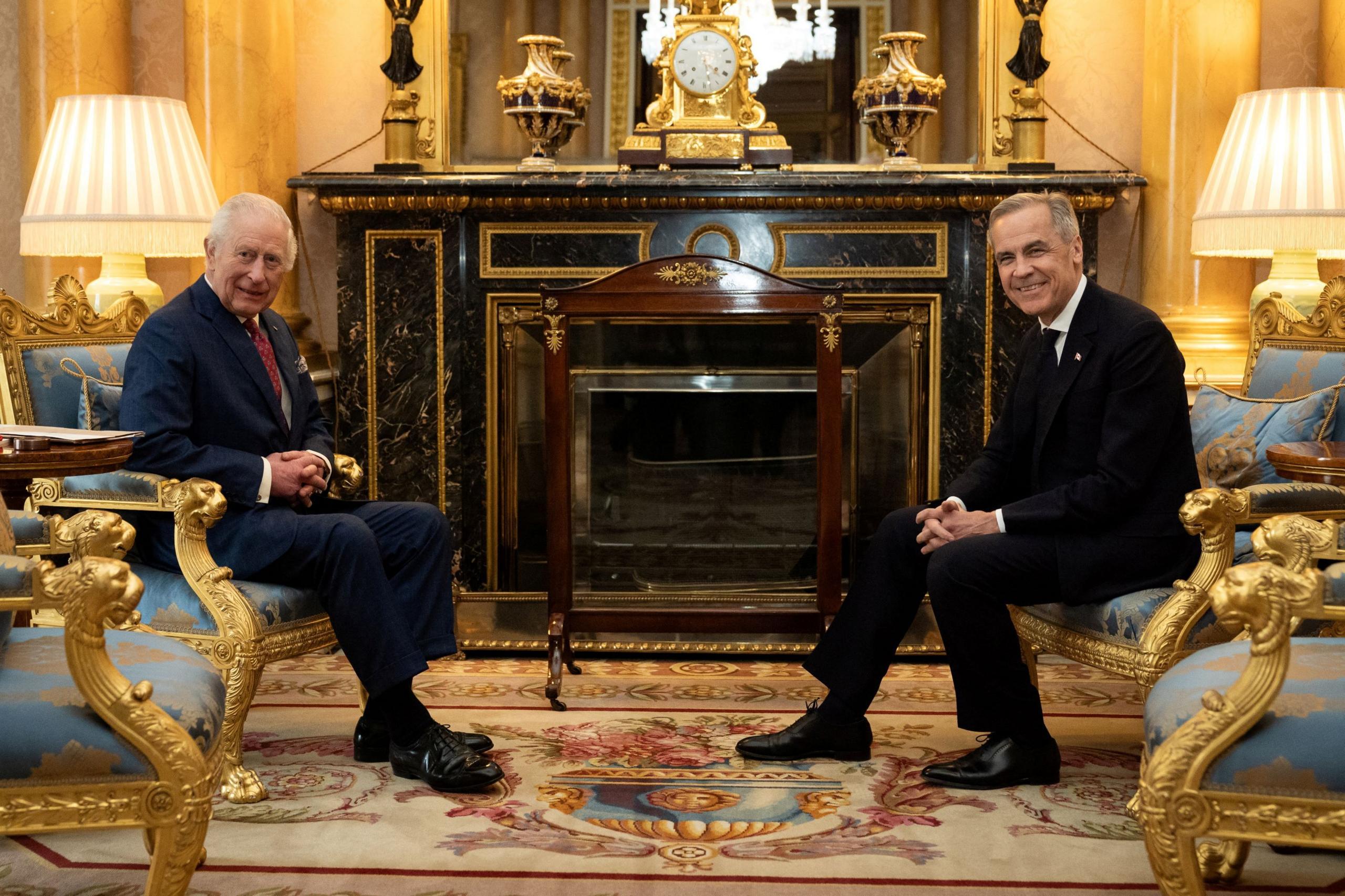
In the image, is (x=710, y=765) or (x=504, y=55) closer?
(x=710, y=765)

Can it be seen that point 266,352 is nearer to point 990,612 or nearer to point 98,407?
point 98,407

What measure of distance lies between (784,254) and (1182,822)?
2.85 m

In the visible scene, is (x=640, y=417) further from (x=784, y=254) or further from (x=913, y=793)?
(x=913, y=793)

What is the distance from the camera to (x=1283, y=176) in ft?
12.4

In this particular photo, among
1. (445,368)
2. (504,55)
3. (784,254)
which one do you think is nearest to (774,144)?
(784,254)

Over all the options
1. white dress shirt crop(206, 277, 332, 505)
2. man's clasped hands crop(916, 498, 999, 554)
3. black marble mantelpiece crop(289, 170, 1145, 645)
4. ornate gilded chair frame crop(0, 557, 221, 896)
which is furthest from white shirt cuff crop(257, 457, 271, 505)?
black marble mantelpiece crop(289, 170, 1145, 645)

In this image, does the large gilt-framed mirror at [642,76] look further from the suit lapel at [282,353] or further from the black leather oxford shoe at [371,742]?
the black leather oxford shoe at [371,742]

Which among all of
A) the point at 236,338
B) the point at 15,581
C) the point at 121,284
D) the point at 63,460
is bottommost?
the point at 15,581

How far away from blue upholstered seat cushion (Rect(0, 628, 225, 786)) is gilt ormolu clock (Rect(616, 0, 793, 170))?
9.46 feet

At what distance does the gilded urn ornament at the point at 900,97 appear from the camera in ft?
15.0

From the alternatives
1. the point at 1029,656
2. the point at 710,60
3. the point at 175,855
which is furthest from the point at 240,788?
the point at 710,60

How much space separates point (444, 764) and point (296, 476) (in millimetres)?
728

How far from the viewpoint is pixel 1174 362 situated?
291 centimetres

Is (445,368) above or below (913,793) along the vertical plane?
above
